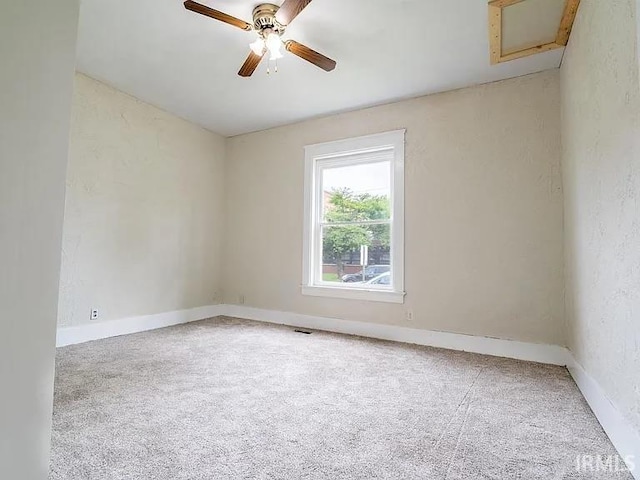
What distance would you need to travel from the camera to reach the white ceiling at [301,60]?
261 centimetres

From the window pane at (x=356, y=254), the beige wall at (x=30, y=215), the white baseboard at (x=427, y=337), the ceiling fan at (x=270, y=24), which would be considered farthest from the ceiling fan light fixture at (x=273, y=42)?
the white baseboard at (x=427, y=337)

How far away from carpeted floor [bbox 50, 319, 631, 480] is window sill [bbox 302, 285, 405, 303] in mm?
722

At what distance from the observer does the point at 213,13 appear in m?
2.34

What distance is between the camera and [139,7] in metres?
2.59

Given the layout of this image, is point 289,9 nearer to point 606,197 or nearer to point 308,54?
point 308,54

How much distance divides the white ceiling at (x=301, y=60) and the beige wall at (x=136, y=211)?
359mm

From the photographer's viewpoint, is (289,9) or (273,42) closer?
(289,9)

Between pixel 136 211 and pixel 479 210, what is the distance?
3.75m

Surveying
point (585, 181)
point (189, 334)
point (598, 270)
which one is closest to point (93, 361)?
point (189, 334)

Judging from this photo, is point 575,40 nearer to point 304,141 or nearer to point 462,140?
point 462,140

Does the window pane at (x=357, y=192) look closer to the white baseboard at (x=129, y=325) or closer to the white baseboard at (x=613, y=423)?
the white baseboard at (x=129, y=325)

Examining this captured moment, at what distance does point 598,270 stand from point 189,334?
3.68 m

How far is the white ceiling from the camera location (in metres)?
2.61

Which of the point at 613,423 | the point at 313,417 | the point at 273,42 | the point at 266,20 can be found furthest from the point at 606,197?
the point at 266,20
